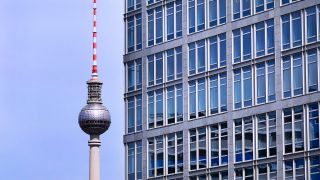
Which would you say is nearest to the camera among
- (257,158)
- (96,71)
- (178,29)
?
(257,158)

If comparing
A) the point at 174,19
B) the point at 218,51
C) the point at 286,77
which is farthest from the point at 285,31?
the point at 174,19

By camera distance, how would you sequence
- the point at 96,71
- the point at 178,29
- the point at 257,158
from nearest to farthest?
the point at 257,158 → the point at 178,29 → the point at 96,71

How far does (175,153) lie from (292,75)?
1506cm

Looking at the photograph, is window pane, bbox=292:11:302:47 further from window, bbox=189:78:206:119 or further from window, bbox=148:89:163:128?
window, bbox=148:89:163:128

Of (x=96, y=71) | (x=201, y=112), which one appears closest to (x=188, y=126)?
(x=201, y=112)

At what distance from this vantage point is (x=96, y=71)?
198875 mm

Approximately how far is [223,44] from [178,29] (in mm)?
6313

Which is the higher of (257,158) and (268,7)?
(268,7)

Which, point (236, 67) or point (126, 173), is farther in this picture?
point (126, 173)

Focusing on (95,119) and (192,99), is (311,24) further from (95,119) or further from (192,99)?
(95,119)

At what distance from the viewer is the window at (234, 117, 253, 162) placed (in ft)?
493

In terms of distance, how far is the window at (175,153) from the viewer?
158 meters

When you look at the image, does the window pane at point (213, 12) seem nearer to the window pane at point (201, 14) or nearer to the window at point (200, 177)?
the window pane at point (201, 14)

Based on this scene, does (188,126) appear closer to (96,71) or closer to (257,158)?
(257,158)
